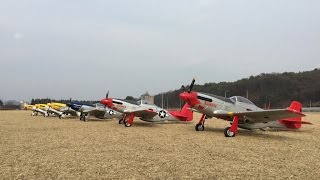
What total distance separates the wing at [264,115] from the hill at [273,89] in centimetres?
6830

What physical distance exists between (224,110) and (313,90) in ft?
272

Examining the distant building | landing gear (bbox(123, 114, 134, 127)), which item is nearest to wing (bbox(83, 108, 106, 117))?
the distant building

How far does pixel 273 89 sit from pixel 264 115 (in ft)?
281

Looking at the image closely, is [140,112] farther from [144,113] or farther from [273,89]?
[273,89]

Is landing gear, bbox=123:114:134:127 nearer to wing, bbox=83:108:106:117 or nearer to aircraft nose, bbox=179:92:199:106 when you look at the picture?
aircraft nose, bbox=179:92:199:106

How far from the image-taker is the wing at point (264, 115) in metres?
12.8

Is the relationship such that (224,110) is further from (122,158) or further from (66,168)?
(66,168)

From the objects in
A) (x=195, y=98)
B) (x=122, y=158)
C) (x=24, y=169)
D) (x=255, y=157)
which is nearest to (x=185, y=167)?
(x=122, y=158)

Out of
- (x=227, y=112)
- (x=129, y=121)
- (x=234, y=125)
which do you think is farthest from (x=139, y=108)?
(x=234, y=125)

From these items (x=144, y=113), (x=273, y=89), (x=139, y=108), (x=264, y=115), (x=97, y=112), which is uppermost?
(x=273, y=89)

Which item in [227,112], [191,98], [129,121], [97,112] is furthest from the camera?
[97,112]

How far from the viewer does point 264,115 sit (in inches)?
535

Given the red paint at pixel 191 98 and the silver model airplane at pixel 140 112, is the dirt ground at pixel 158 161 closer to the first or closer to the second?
the red paint at pixel 191 98

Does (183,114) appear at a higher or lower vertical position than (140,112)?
lower
